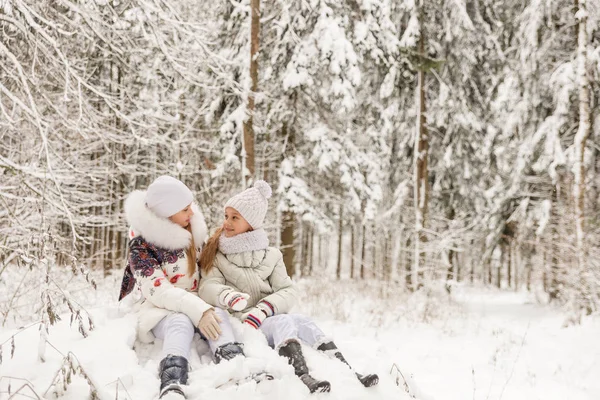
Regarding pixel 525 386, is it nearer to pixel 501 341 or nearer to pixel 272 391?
pixel 501 341

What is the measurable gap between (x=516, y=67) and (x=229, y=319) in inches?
442

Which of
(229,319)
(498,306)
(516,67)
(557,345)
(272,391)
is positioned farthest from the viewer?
(498,306)

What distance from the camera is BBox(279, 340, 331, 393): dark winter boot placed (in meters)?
2.74

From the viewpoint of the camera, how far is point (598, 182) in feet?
32.7

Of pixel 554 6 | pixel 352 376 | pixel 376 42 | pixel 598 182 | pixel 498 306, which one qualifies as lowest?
pixel 498 306

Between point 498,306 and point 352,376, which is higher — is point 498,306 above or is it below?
below

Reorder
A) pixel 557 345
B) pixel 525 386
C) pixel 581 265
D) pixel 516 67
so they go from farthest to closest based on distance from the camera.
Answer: pixel 516 67 < pixel 581 265 < pixel 557 345 < pixel 525 386

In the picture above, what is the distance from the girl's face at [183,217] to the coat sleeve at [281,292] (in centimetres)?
83

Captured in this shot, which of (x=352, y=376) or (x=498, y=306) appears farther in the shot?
(x=498, y=306)

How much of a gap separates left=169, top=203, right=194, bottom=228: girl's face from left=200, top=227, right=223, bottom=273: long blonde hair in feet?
0.87

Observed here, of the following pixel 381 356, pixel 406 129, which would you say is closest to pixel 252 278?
pixel 381 356

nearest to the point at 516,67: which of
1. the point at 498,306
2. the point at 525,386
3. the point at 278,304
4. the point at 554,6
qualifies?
the point at 554,6

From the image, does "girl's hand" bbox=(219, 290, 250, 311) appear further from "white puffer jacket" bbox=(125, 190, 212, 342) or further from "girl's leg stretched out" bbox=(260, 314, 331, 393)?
"girl's leg stretched out" bbox=(260, 314, 331, 393)

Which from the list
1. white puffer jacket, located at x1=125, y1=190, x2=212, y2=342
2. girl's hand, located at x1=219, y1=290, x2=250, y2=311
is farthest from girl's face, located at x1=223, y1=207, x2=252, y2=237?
girl's hand, located at x1=219, y1=290, x2=250, y2=311
